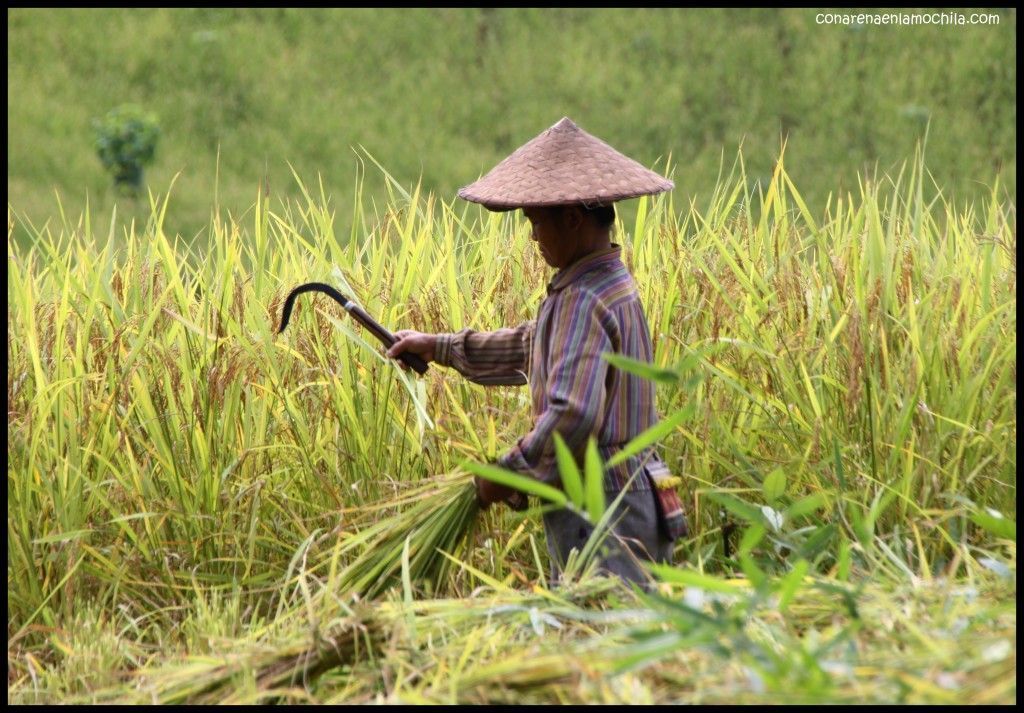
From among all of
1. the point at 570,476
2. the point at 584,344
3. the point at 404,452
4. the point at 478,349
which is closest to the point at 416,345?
the point at 478,349

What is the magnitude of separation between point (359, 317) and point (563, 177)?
0.46m

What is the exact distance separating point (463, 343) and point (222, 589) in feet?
2.21

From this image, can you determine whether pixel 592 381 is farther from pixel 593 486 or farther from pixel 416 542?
pixel 593 486

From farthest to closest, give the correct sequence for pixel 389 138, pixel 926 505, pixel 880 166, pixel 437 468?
pixel 389 138
pixel 880 166
pixel 437 468
pixel 926 505

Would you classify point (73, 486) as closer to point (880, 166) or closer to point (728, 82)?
point (880, 166)

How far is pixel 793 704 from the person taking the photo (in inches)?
53.6

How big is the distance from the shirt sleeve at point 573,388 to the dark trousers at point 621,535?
4.2 inches

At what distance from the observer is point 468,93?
46.4 ft

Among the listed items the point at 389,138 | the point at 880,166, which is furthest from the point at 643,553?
the point at 389,138

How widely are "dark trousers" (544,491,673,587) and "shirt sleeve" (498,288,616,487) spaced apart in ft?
0.35

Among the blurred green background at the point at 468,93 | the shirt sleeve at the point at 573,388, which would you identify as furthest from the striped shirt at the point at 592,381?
the blurred green background at the point at 468,93

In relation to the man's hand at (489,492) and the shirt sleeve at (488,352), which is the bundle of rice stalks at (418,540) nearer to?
the man's hand at (489,492)

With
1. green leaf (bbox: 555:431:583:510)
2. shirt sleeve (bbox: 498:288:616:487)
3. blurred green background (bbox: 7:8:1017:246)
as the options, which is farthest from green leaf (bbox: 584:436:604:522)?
blurred green background (bbox: 7:8:1017:246)

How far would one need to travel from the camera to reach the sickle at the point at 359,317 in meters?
2.23
